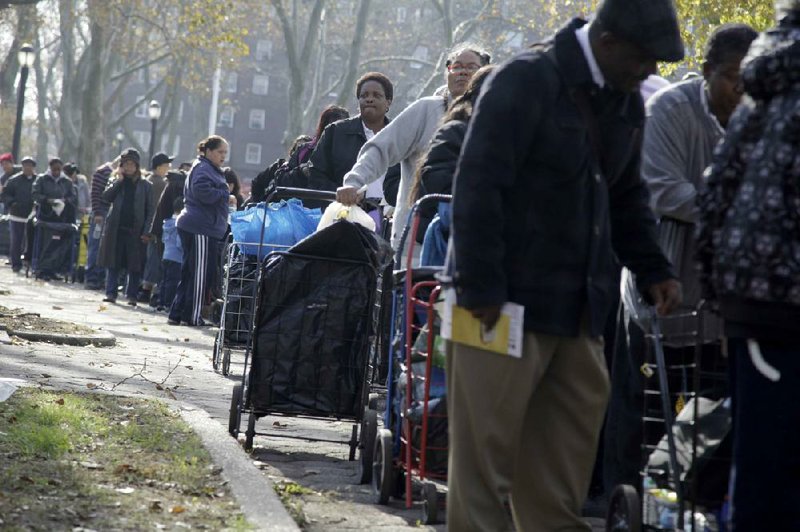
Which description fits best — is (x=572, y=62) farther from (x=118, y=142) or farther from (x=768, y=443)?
(x=118, y=142)

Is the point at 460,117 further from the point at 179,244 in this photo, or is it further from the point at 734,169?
the point at 179,244

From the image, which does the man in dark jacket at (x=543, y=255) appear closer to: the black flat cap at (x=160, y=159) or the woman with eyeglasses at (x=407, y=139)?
the woman with eyeglasses at (x=407, y=139)

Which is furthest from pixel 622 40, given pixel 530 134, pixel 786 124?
pixel 786 124

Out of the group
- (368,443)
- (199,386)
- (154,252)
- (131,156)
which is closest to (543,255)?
(368,443)

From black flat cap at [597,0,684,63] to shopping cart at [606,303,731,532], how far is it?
2.51ft

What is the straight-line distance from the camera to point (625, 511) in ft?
16.6

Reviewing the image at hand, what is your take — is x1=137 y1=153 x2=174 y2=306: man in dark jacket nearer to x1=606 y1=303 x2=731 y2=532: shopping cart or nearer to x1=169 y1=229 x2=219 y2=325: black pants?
x1=169 y1=229 x2=219 y2=325: black pants

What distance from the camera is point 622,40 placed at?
14.6ft

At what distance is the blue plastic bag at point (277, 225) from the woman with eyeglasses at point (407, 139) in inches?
60.4

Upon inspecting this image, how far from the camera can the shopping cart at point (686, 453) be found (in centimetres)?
484

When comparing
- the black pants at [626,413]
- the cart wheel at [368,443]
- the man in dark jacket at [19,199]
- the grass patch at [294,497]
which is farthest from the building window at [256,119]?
the black pants at [626,413]

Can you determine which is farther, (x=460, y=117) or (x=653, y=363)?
(x=460, y=117)

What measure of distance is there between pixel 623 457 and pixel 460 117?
1.86 meters

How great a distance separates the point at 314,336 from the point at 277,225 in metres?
2.05
